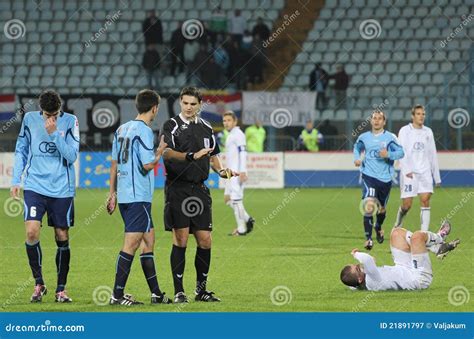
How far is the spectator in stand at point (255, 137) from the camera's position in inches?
1271

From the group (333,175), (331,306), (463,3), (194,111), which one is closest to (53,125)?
(194,111)

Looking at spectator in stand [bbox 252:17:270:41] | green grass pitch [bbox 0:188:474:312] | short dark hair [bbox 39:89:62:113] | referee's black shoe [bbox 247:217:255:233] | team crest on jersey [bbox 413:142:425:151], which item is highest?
spectator in stand [bbox 252:17:270:41]

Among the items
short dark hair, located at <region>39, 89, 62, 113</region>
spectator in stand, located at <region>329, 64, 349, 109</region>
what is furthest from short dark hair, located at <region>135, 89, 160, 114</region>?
spectator in stand, located at <region>329, 64, 349, 109</region>

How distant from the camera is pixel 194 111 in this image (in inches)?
418

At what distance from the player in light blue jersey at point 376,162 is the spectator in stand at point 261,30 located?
17.9m

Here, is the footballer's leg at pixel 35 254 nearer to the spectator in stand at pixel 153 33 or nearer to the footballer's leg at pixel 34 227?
the footballer's leg at pixel 34 227

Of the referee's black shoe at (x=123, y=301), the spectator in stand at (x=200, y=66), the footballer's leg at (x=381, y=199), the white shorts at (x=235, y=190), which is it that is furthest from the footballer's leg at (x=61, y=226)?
the spectator in stand at (x=200, y=66)

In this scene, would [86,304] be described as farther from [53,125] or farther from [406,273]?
[406,273]

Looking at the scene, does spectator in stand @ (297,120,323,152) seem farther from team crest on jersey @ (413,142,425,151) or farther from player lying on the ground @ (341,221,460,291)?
player lying on the ground @ (341,221,460,291)

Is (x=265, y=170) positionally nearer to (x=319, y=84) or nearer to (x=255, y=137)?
(x=255, y=137)

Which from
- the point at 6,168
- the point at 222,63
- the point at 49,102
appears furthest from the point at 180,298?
the point at 222,63

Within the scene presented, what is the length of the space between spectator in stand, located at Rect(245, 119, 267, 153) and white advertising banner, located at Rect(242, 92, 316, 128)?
2.61 ft

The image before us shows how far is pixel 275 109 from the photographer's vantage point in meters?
33.4

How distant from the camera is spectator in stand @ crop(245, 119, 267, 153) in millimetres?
32281
